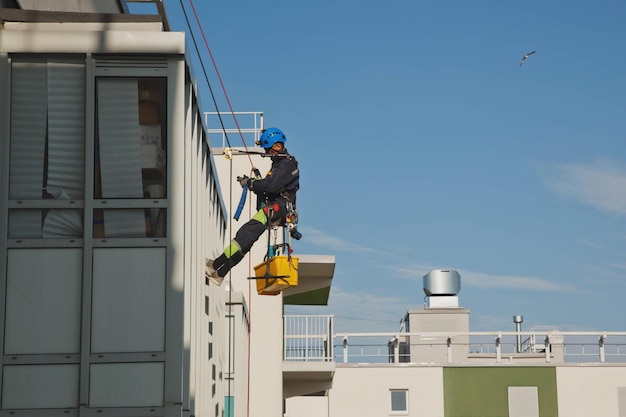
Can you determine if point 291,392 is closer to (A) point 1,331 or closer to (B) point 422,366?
(B) point 422,366

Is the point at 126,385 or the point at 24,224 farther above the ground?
the point at 24,224

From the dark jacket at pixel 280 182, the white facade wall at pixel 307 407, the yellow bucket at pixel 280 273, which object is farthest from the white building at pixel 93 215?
the white facade wall at pixel 307 407

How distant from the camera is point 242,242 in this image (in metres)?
13.6

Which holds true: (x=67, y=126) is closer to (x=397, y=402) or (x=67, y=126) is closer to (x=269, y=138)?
(x=269, y=138)

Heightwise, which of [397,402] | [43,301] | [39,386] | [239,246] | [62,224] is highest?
[239,246]

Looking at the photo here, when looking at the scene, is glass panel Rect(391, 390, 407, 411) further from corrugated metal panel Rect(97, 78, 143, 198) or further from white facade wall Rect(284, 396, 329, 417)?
corrugated metal panel Rect(97, 78, 143, 198)

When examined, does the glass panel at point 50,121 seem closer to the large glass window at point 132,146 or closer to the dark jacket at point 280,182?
the large glass window at point 132,146

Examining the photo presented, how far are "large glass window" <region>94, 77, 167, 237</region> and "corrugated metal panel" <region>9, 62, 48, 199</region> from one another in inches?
20.1

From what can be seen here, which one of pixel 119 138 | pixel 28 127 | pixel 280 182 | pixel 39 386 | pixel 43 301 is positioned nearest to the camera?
pixel 39 386

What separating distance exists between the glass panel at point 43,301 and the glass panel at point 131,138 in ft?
2.54

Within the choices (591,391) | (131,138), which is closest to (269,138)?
(131,138)

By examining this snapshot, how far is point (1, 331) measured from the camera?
33.7 feet

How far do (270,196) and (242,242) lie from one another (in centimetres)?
84

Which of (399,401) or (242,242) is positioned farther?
(399,401)
